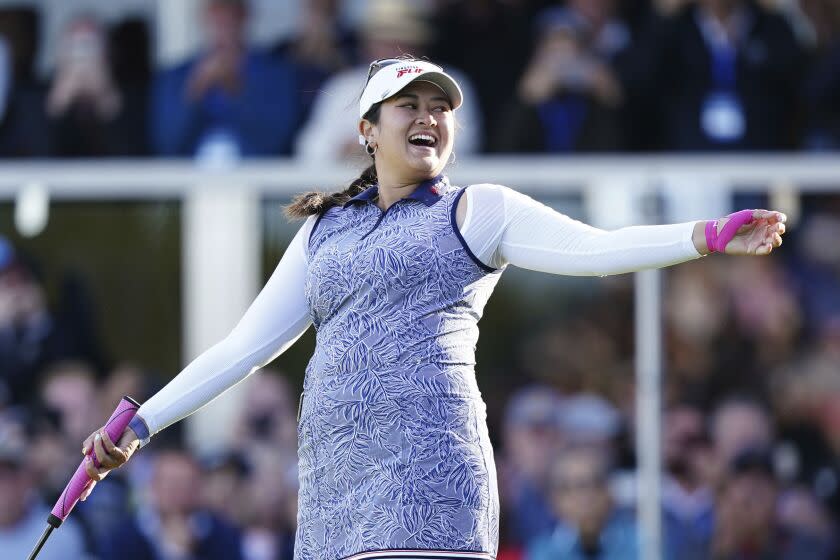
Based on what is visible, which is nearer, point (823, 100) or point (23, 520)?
point (23, 520)

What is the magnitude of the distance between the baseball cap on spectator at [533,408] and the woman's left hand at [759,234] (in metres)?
4.26

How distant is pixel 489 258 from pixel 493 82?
4.83 meters

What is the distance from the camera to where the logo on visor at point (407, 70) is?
12.1ft

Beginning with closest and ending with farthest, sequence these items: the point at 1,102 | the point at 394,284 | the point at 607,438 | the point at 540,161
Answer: the point at 394,284 < the point at 607,438 < the point at 540,161 < the point at 1,102

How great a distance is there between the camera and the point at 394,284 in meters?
3.61

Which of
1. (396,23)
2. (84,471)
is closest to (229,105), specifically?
(396,23)

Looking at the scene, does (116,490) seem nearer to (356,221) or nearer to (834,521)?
(834,521)

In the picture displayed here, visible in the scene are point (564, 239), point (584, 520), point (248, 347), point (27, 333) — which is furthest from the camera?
point (27, 333)

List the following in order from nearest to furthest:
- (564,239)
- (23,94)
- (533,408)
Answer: (564,239)
(533,408)
(23,94)

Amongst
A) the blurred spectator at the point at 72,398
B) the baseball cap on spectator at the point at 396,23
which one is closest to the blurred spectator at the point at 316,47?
the baseball cap on spectator at the point at 396,23

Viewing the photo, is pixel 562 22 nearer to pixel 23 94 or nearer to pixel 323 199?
pixel 23 94

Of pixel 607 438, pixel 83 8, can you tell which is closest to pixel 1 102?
pixel 83 8

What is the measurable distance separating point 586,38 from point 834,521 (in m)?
2.48

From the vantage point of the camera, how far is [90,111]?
335 inches
